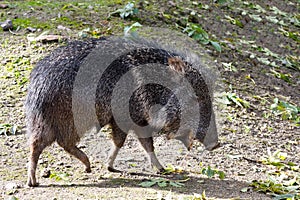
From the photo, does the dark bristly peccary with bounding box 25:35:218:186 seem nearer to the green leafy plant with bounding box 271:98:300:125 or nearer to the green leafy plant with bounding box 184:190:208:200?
the green leafy plant with bounding box 184:190:208:200

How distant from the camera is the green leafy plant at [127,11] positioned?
819cm

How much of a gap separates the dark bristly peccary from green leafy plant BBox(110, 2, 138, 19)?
9.54 feet

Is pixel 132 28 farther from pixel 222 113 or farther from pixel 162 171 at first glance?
pixel 162 171

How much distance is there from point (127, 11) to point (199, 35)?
1.11 m

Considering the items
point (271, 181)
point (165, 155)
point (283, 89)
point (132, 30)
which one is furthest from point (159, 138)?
point (283, 89)

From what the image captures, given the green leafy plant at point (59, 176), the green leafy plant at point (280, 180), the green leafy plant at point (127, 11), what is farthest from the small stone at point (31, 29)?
Result: the green leafy plant at point (280, 180)

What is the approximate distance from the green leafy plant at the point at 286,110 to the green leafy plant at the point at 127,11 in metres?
2.46

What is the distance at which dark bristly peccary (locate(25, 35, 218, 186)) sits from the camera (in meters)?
4.76

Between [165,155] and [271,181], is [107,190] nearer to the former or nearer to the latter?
[165,155]

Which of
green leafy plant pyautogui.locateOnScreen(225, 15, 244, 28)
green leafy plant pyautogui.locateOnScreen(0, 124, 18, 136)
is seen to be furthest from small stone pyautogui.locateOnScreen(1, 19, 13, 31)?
green leafy plant pyautogui.locateOnScreen(225, 15, 244, 28)

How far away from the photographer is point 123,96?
5.03m

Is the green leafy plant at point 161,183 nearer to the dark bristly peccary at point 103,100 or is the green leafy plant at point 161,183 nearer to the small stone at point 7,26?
the dark bristly peccary at point 103,100

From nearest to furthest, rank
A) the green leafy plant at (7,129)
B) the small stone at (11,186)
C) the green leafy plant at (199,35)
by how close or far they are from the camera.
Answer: the small stone at (11,186)
the green leafy plant at (7,129)
the green leafy plant at (199,35)

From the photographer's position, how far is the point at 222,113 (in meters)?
6.61
